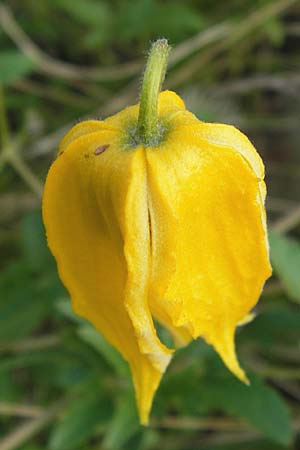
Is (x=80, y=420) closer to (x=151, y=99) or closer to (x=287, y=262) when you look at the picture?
(x=287, y=262)

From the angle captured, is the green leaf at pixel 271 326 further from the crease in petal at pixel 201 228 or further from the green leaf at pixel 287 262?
the crease in petal at pixel 201 228

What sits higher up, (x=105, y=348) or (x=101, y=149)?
(x=101, y=149)

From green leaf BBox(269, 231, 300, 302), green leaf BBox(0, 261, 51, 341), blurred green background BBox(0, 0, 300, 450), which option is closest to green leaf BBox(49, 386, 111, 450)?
blurred green background BBox(0, 0, 300, 450)

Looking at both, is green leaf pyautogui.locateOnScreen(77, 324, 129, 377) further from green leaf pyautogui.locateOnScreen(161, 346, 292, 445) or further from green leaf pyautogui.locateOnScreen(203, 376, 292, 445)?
green leaf pyautogui.locateOnScreen(203, 376, 292, 445)

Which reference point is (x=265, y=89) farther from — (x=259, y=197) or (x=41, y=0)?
(x=259, y=197)

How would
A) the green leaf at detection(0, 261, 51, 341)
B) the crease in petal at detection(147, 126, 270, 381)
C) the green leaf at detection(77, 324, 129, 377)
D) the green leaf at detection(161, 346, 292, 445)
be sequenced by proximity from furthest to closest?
the green leaf at detection(0, 261, 51, 341)
the green leaf at detection(161, 346, 292, 445)
the green leaf at detection(77, 324, 129, 377)
the crease in petal at detection(147, 126, 270, 381)

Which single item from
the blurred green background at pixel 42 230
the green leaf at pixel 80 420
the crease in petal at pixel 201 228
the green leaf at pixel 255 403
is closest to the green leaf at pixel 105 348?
the blurred green background at pixel 42 230

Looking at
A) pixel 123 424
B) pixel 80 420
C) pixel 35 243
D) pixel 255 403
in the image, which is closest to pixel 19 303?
pixel 35 243
